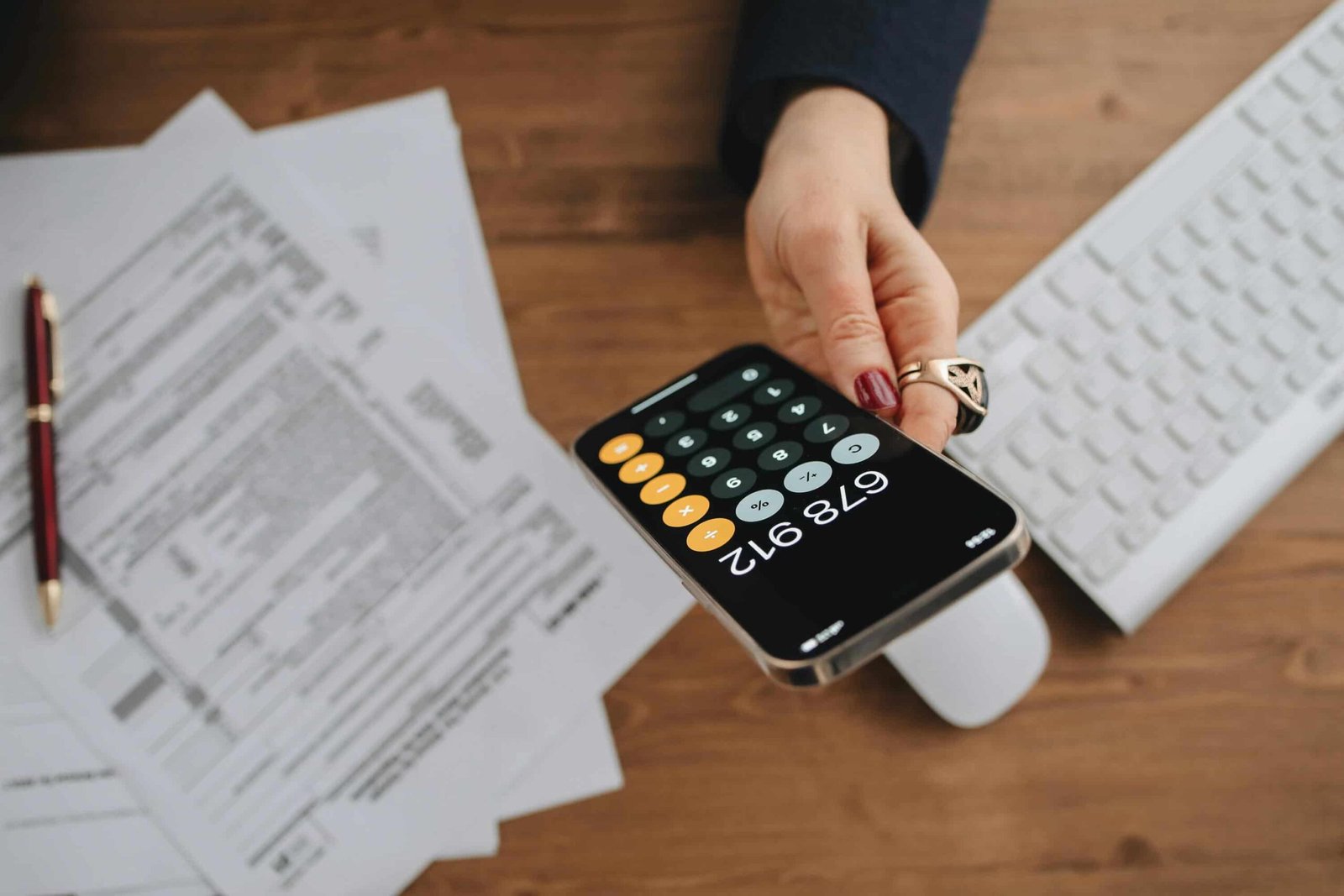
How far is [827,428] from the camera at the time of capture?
35 cm

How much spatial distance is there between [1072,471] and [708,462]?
18 centimetres

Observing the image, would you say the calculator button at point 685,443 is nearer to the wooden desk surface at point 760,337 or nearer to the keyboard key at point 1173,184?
the wooden desk surface at point 760,337

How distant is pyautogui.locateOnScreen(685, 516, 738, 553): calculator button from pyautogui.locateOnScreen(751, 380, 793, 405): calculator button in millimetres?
64

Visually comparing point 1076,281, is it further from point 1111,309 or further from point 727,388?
point 727,388

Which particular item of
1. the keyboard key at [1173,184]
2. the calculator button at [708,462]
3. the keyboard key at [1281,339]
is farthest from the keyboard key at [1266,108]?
the calculator button at [708,462]

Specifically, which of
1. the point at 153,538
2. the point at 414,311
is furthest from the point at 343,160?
the point at 153,538

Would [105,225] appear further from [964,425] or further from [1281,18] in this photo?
[1281,18]

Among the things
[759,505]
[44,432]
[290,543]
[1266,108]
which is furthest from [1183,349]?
[44,432]

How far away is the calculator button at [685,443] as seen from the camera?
1.19ft

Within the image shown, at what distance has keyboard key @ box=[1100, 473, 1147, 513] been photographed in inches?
16.1

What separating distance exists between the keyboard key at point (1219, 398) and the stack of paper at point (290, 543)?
10.1 inches

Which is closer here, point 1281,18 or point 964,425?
point 964,425

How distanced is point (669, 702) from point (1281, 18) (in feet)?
1.60

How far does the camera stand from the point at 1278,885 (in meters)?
0.40
